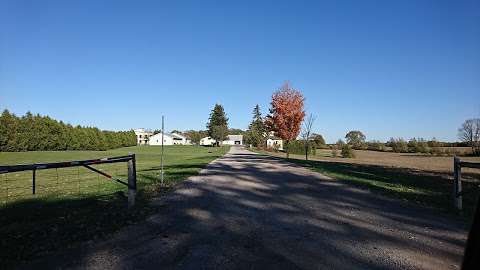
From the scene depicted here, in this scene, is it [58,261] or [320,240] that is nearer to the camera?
[58,261]

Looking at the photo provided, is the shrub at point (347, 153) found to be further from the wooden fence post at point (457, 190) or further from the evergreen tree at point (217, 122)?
the evergreen tree at point (217, 122)

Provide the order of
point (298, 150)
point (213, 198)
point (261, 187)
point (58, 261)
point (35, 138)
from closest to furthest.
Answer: point (58, 261) < point (213, 198) < point (261, 187) < point (35, 138) < point (298, 150)

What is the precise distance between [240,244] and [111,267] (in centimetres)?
188

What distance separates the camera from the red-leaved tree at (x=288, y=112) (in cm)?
3841

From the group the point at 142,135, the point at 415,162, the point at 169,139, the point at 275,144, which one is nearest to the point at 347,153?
the point at 415,162

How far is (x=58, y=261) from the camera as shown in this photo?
473cm

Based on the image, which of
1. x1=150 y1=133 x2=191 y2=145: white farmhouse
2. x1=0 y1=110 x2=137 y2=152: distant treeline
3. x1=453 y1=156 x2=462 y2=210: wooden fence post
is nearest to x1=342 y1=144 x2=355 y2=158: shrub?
x1=453 y1=156 x2=462 y2=210: wooden fence post

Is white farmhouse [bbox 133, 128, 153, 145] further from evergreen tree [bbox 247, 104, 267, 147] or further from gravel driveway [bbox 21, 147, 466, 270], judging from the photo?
gravel driveway [bbox 21, 147, 466, 270]

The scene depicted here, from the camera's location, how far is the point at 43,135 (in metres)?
57.8

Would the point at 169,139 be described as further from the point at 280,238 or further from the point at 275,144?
the point at 280,238

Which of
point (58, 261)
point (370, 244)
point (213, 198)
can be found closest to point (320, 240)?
point (370, 244)

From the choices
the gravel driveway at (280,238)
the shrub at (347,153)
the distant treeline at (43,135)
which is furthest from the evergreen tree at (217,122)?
the gravel driveway at (280,238)

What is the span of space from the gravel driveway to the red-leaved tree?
2908 centimetres

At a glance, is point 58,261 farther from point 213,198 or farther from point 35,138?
point 35,138
